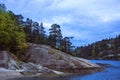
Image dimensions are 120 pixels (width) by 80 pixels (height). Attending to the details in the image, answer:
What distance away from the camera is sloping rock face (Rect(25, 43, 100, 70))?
99438 mm

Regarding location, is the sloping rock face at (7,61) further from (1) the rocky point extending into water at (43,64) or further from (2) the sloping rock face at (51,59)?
(2) the sloping rock face at (51,59)

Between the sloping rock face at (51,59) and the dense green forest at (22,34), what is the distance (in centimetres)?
349

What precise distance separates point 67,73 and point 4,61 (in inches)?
747

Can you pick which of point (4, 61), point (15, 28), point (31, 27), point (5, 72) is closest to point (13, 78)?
point (5, 72)

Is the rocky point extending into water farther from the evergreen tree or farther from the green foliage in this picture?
the evergreen tree

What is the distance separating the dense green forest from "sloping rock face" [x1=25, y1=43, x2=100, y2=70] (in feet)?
11.5

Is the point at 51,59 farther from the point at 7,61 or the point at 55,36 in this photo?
the point at 55,36

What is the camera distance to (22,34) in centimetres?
10212

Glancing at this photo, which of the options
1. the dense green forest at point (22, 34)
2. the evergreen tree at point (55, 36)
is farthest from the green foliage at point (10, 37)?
the evergreen tree at point (55, 36)

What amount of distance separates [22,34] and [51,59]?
11.2 m

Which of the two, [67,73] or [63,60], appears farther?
[63,60]

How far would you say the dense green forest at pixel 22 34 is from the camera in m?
96.5

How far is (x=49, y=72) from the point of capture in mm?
87500

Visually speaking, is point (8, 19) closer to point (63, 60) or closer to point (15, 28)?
point (15, 28)
